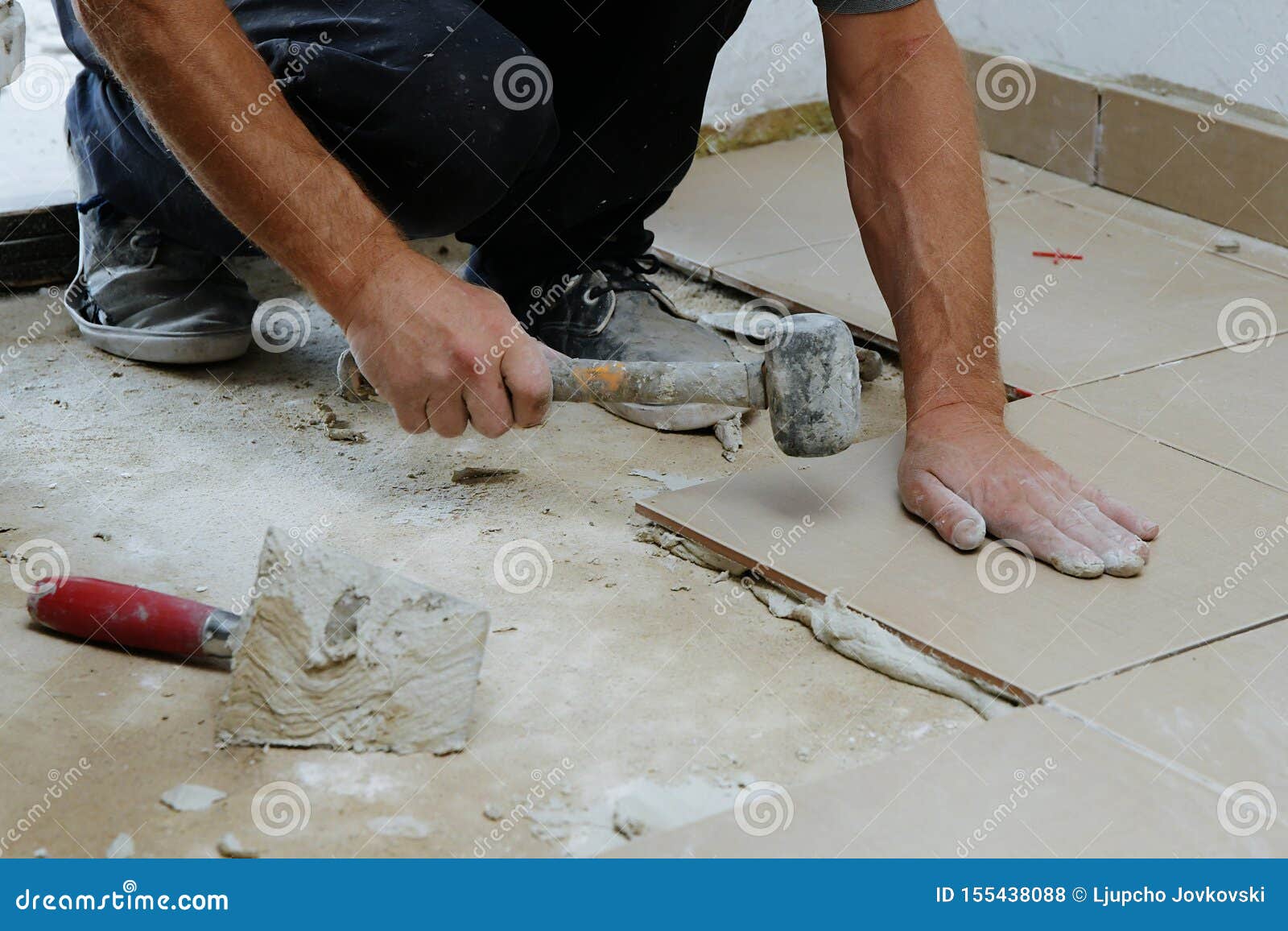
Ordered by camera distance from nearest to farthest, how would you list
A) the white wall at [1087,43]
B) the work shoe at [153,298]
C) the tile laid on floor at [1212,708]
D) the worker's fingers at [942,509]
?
the tile laid on floor at [1212,708] → the worker's fingers at [942,509] → the work shoe at [153,298] → the white wall at [1087,43]

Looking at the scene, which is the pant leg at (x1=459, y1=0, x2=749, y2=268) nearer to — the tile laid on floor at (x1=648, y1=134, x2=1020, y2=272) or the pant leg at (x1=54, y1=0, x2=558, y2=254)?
the pant leg at (x1=54, y1=0, x2=558, y2=254)

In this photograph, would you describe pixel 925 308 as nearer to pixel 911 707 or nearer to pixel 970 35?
pixel 911 707

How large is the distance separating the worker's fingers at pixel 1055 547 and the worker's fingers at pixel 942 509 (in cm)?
6

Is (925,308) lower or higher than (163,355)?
higher

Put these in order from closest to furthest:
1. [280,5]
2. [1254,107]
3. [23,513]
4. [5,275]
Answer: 1. [23,513]
2. [280,5]
3. [5,275]
4. [1254,107]

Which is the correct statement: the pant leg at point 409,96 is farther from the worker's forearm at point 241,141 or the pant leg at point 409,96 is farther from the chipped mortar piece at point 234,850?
the chipped mortar piece at point 234,850

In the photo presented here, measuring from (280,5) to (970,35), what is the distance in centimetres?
221

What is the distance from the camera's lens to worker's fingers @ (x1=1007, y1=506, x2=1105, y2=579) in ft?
5.95

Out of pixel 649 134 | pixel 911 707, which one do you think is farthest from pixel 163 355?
pixel 911 707

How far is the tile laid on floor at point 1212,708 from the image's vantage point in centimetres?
149

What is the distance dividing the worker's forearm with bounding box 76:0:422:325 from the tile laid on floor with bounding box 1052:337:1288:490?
51.5 inches

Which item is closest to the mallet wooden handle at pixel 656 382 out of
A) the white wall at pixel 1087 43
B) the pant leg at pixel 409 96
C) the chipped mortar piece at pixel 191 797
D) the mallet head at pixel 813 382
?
the mallet head at pixel 813 382

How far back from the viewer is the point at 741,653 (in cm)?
→ 172

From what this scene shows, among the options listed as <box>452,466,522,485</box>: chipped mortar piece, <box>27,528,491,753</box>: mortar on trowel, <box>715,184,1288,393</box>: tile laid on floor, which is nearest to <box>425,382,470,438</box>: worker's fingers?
<box>27,528,491,753</box>: mortar on trowel
